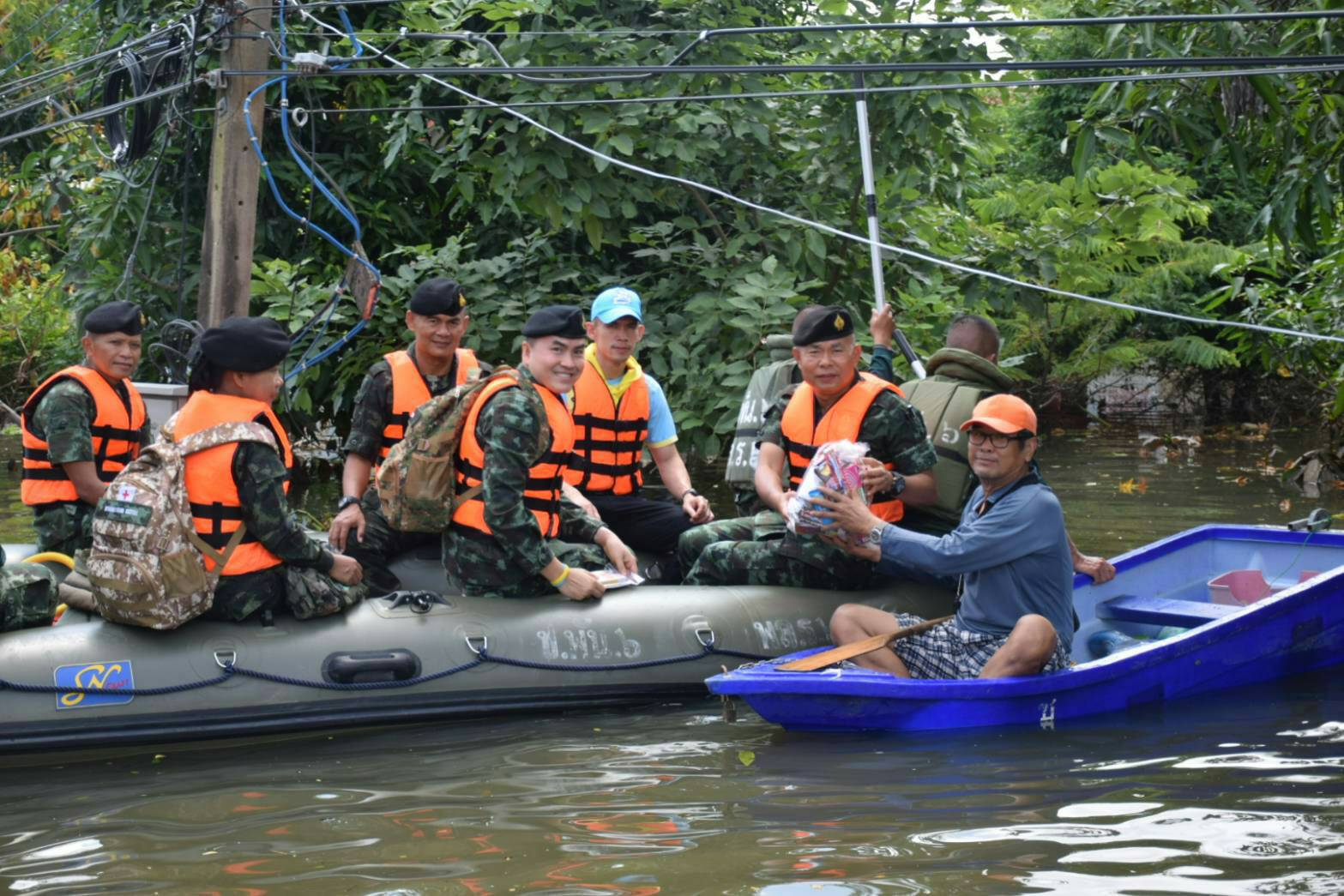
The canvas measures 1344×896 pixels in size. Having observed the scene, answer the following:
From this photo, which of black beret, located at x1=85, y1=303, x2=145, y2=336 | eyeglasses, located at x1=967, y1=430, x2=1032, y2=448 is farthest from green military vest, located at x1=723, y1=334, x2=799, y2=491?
black beret, located at x1=85, y1=303, x2=145, y2=336

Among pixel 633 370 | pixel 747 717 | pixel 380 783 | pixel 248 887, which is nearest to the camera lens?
pixel 248 887

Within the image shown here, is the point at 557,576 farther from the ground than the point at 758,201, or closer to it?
closer to it

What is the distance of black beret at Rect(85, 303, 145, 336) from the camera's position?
6879mm

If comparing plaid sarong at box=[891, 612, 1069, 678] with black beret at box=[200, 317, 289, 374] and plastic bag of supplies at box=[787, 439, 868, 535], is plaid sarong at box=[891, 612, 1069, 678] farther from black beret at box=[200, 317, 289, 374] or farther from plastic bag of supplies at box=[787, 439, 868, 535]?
black beret at box=[200, 317, 289, 374]

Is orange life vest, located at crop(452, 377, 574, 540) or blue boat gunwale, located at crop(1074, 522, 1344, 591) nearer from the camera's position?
orange life vest, located at crop(452, 377, 574, 540)

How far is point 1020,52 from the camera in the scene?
10133 millimetres

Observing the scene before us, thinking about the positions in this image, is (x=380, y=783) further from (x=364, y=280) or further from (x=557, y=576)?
(x=364, y=280)

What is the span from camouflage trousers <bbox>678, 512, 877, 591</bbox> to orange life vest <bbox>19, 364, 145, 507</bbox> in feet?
9.08

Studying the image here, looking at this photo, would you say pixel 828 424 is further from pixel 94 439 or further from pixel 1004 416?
pixel 94 439

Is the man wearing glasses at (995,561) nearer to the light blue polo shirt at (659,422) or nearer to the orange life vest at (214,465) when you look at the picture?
the light blue polo shirt at (659,422)

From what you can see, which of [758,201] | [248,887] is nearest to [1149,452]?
[758,201]

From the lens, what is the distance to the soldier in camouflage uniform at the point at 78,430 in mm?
6855

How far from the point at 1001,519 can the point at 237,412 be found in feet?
9.37

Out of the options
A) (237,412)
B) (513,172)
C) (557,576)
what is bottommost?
(557,576)
